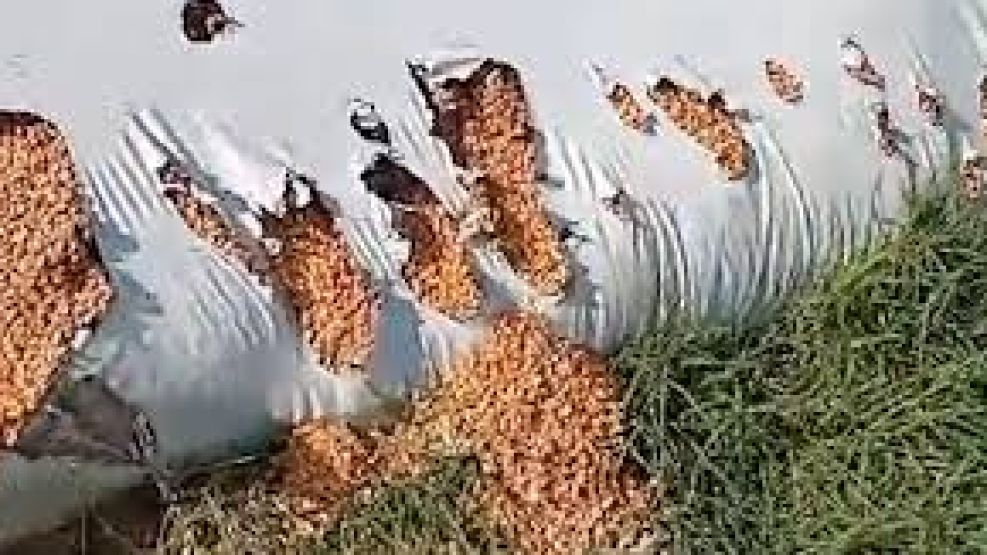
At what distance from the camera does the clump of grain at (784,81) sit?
7.52 feet

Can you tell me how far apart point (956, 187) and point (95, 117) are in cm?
98

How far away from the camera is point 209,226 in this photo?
6.51 ft

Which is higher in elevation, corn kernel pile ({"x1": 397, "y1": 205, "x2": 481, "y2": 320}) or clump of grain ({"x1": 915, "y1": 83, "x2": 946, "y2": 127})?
clump of grain ({"x1": 915, "y1": 83, "x2": 946, "y2": 127})

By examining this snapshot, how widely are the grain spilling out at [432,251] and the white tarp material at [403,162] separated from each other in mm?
15

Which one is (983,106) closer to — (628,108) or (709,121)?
(709,121)

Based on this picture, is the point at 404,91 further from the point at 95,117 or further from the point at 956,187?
the point at 956,187

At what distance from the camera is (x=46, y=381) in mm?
1907

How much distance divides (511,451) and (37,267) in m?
0.49

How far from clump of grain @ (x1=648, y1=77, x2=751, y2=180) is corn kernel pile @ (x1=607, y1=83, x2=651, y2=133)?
0.08ft

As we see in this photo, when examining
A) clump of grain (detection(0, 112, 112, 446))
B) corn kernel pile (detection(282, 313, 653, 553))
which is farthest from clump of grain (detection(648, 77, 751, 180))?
clump of grain (detection(0, 112, 112, 446))

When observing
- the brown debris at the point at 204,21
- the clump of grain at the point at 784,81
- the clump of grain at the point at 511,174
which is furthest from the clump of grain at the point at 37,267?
the clump of grain at the point at 784,81

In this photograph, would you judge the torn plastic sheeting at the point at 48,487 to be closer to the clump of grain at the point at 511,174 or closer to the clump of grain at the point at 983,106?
the clump of grain at the point at 511,174

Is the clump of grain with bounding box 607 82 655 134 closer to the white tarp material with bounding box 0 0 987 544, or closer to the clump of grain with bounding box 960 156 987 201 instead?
the white tarp material with bounding box 0 0 987 544

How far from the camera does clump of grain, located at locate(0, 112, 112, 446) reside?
6.23 feet
